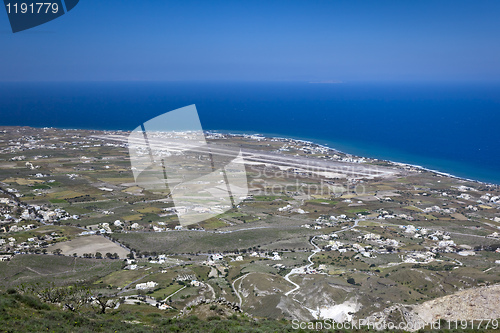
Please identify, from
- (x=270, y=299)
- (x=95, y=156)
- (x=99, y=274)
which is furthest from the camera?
(x=95, y=156)

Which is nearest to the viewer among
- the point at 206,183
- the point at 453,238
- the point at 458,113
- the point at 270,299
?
the point at 270,299

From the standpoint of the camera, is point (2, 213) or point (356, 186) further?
point (356, 186)

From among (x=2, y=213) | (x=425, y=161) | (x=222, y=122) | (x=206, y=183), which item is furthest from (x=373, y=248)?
(x=222, y=122)

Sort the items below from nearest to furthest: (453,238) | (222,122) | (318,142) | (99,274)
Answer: (99,274)
(453,238)
(318,142)
(222,122)

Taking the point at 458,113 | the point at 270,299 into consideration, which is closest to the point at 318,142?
the point at 270,299

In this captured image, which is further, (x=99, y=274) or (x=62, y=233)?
(x=62, y=233)

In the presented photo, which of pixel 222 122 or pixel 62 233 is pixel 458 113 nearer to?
pixel 222 122

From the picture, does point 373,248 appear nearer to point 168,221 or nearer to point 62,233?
point 168,221

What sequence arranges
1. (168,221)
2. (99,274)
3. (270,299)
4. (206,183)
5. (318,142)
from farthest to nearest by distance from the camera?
(318,142), (206,183), (168,221), (99,274), (270,299)
